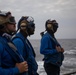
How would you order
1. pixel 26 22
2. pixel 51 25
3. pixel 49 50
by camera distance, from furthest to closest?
pixel 51 25 < pixel 49 50 < pixel 26 22

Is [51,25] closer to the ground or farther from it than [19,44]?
farther from it

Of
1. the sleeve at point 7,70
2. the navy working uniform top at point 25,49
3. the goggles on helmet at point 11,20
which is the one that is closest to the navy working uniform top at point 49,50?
the navy working uniform top at point 25,49

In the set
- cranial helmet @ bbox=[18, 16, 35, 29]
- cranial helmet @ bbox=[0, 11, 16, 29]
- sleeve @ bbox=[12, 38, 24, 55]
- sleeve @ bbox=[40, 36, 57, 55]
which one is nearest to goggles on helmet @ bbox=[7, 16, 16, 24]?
cranial helmet @ bbox=[0, 11, 16, 29]

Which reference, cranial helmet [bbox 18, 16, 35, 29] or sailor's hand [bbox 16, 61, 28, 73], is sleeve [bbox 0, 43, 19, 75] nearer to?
sailor's hand [bbox 16, 61, 28, 73]

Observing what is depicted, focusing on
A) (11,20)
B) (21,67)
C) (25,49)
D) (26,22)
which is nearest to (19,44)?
(25,49)

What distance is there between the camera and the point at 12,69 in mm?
3479

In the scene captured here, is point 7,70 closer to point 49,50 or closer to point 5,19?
point 5,19

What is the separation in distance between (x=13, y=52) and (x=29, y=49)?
3.17 ft

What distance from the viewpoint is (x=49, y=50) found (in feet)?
19.8

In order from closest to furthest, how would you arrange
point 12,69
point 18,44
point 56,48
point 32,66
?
point 12,69
point 18,44
point 32,66
point 56,48

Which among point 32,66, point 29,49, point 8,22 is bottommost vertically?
point 32,66

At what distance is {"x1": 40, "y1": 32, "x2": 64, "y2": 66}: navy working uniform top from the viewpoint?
19.9ft

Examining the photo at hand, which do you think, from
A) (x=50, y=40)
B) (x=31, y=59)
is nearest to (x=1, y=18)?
Answer: (x=31, y=59)

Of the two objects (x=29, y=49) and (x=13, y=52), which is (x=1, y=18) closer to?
(x=13, y=52)
